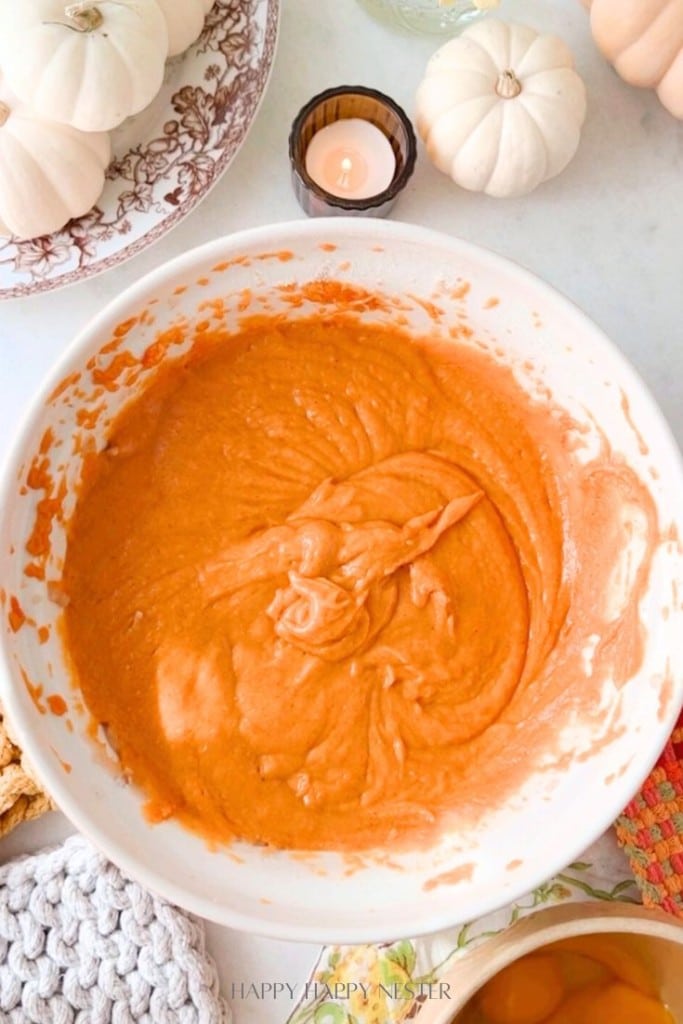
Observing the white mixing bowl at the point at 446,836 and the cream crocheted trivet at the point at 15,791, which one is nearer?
the white mixing bowl at the point at 446,836

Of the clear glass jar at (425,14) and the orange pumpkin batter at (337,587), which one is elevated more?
the clear glass jar at (425,14)

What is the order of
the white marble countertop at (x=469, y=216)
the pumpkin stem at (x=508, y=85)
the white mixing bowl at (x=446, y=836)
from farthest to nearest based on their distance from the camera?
the white marble countertop at (x=469, y=216) → the pumpkin stem at (x=508, y=85) → the white mixing bowl at (x=446, y=836)

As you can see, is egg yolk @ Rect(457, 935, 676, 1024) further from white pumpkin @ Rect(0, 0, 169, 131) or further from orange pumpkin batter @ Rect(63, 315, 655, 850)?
white pumpkin @ Rect(0, 0, 169, 131)

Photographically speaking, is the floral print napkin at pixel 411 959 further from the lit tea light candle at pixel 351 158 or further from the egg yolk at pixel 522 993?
the lit tea light candle at pixel 351 158

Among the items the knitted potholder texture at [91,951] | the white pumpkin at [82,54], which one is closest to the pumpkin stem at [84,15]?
the white pumpkin at [82,54]

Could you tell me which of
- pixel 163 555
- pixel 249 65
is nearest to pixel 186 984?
pixel 163 555

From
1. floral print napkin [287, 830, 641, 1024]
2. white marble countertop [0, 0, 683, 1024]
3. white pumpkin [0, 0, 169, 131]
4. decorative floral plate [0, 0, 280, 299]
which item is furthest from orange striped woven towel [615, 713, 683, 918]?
white pumpkin [0, 0, 169, 131]
